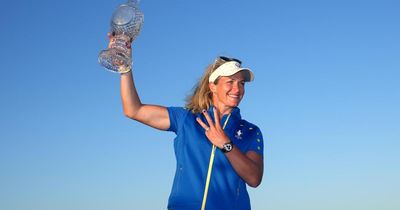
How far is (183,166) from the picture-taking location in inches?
238

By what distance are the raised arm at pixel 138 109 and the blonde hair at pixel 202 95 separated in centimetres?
44

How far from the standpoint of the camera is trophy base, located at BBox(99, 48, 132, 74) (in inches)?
239

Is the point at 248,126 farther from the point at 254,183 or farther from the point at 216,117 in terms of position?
the point at 254,183

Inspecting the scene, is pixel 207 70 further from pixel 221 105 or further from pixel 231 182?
pixel 231 182

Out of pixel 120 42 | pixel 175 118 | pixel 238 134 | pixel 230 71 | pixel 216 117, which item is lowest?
pixel 238 134

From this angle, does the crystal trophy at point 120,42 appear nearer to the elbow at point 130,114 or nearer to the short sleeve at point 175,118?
the elbow at point 130,114

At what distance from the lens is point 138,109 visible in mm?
6348

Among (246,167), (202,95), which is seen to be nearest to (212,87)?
(202,95)

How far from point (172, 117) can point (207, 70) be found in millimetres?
1008

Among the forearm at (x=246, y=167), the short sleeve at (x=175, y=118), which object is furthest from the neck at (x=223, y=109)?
the forearm at (x=246, y=167)

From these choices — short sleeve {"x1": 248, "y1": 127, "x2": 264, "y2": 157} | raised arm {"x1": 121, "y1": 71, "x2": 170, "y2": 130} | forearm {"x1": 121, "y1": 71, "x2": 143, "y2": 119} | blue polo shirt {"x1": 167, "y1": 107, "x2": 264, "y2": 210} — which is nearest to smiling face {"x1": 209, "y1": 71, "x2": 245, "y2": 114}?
blue polo shirt {"x1": 167, "y1": 107, "x2": 264, "y2": 210}

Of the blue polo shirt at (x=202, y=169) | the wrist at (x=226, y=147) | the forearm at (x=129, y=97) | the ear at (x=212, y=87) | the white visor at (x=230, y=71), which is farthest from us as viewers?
the ear at (x=212, y=87)

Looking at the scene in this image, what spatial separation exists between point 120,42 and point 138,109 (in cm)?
90

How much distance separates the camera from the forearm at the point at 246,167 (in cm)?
552
